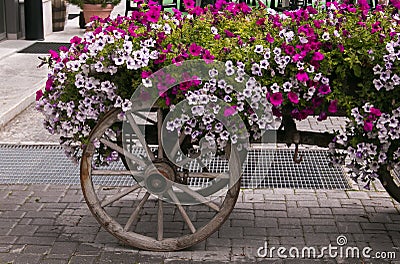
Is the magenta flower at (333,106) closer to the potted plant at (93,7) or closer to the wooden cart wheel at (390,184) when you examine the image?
the wooden cart wheel at (390,184)

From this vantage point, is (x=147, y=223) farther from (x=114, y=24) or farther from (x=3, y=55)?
(x=3, y=55)

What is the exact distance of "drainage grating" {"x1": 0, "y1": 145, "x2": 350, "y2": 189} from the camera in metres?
5.52

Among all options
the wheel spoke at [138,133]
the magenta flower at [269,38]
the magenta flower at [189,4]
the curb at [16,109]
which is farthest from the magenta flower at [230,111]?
the curb at [16,109]

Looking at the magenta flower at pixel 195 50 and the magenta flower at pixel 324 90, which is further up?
the magenta flower at pixel 195 50

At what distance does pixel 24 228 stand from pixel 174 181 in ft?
3.44

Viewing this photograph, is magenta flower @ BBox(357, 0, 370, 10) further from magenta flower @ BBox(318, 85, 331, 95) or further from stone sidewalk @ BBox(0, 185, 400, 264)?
stone sidewalk @ BBox(0, 185, 400, 264)

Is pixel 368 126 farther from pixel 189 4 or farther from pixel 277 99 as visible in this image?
pixel 189 4

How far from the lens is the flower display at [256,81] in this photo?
392 cm

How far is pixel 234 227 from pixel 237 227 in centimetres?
2

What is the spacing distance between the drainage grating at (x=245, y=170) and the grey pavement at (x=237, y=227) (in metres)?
0.17

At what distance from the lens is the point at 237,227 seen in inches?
183

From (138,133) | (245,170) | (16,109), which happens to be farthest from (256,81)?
(16,109)

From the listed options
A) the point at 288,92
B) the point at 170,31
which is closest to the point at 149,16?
the point at 170,31

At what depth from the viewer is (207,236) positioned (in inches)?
165
